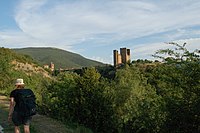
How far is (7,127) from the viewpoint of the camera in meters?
11.4

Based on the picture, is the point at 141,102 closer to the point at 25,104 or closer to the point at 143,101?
the point at 143,101

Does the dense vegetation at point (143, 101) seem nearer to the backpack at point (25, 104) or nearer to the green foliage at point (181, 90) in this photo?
the green foliage at point (181, 90)

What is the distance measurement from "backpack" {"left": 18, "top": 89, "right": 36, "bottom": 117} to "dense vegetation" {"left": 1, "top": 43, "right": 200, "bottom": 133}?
564 cm

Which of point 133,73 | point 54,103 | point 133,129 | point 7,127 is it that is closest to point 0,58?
point 133,73

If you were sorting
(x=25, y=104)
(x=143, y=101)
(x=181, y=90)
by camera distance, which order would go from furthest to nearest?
A: (x=143, y=101) < (x=181, y=90) < (x=25, y=104)

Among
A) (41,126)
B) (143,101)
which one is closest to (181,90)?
(143,101)

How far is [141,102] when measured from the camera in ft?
54.1

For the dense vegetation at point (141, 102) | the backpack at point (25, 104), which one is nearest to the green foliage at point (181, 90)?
the dense vegetation at point (141, 102)

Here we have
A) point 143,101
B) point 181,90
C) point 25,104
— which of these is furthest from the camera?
point 143,101

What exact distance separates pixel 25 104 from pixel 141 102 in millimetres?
8388

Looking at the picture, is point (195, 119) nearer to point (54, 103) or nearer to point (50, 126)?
point (50, 126)

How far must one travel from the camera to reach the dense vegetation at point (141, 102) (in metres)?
12.6

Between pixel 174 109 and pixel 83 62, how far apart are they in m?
164

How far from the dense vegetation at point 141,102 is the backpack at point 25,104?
18.5 feet
